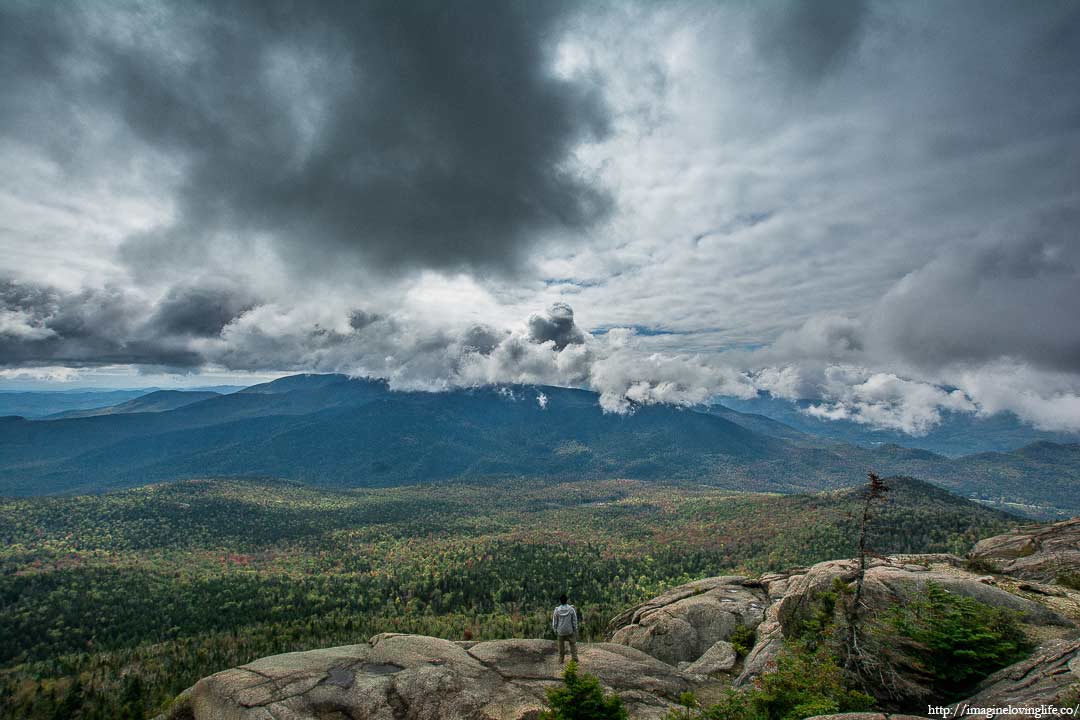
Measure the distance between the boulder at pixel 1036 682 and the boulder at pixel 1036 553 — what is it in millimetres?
25174

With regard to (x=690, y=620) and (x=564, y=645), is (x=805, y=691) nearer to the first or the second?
(x=564, y=645)

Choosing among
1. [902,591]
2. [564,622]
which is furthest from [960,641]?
[564,622]

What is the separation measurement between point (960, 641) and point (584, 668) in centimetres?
2194

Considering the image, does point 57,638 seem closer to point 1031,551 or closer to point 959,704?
point 959,704

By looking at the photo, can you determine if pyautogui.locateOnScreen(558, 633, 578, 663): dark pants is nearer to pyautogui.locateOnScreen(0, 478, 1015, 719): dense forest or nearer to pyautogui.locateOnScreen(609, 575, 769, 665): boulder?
pyautogui.locateOnScreen(609, 575, 769, 665): boulder

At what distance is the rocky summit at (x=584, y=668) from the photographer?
22.0 m

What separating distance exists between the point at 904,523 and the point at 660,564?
109m

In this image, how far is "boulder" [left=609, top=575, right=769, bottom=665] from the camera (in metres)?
46.0

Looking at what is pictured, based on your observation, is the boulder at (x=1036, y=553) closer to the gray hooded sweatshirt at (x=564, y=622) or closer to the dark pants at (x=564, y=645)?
the dark pants at (x=564, y=645)

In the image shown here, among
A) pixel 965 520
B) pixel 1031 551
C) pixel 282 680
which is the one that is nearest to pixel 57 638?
pixel 282 680

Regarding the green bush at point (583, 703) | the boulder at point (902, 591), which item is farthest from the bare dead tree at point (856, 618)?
the green bush at point (583, 703)

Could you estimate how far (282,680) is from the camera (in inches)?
1113

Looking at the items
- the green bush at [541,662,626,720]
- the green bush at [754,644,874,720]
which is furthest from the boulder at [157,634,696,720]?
the green bush at [754,644,874,720]

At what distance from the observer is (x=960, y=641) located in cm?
2291
